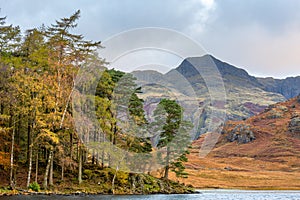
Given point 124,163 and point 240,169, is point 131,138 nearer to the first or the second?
point 124,163

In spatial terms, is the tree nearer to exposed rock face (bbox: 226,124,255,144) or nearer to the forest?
the forest

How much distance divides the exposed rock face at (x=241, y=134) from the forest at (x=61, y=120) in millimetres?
124323

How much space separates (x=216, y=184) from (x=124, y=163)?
48.6 meters

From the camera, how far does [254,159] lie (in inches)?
6186

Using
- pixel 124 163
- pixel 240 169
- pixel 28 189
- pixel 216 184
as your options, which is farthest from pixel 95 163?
pixel 240 169

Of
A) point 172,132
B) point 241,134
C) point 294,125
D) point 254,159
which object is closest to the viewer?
point 172,132

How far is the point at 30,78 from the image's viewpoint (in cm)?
4262

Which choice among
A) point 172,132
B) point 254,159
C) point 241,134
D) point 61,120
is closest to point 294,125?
point 241,134

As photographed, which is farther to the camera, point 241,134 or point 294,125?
point 241,134

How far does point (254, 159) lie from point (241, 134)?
28.0 metres

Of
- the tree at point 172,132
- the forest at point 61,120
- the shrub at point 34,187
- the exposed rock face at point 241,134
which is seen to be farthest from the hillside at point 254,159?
the shrub at point 34,187

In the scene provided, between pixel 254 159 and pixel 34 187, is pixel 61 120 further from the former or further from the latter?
pixel 254 159

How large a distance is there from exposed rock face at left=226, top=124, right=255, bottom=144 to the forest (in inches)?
4895

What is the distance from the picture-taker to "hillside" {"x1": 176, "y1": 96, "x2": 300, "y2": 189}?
10536cm
